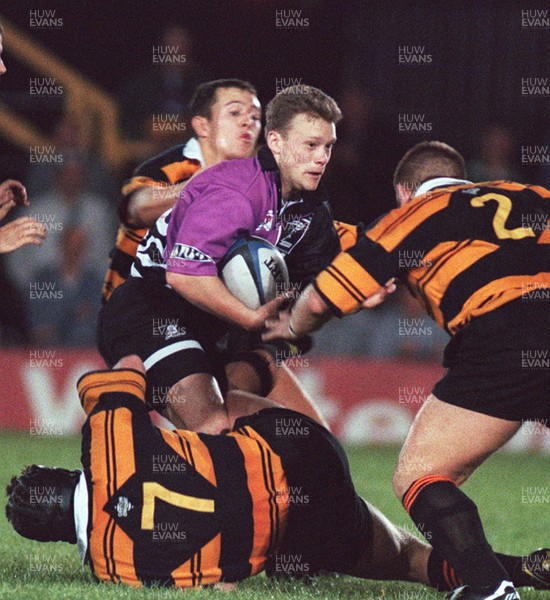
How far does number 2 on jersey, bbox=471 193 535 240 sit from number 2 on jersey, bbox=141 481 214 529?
1.32m

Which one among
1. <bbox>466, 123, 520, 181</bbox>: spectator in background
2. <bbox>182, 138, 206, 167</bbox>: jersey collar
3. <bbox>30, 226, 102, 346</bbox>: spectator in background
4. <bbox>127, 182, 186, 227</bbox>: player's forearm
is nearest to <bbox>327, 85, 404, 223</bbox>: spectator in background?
<bbox>466, 123, 520, 181</bbox>: spectator in background

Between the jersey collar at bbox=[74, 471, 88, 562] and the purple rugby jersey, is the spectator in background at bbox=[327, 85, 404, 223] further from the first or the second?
the jersey collar at bbox=[74, 471, 88, 562]

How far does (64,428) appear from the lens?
9.59 m

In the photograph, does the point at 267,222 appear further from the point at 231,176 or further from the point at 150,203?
the point at 150,203

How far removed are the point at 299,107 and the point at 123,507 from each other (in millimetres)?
2057

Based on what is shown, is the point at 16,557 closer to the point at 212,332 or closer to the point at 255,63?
the point at 212,332

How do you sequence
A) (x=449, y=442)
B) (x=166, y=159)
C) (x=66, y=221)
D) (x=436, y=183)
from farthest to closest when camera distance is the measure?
(x=66, y=221) → (x=166, y=159) → (x=436, y=183) → (x=449, y=442)

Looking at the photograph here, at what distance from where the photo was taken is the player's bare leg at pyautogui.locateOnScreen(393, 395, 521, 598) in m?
3.80

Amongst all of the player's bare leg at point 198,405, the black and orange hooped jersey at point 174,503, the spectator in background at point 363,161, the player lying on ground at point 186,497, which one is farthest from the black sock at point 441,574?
the spectator in background at point 363,161

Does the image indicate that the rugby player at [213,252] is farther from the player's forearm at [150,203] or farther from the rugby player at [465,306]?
the rugby player at [465,306]

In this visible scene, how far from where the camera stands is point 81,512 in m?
3.82

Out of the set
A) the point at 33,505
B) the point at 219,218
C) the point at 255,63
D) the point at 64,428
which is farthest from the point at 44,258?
the point at 33,505

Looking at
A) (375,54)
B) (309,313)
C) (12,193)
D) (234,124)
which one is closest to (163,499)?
(309,313)

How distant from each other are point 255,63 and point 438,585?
7.75 m
